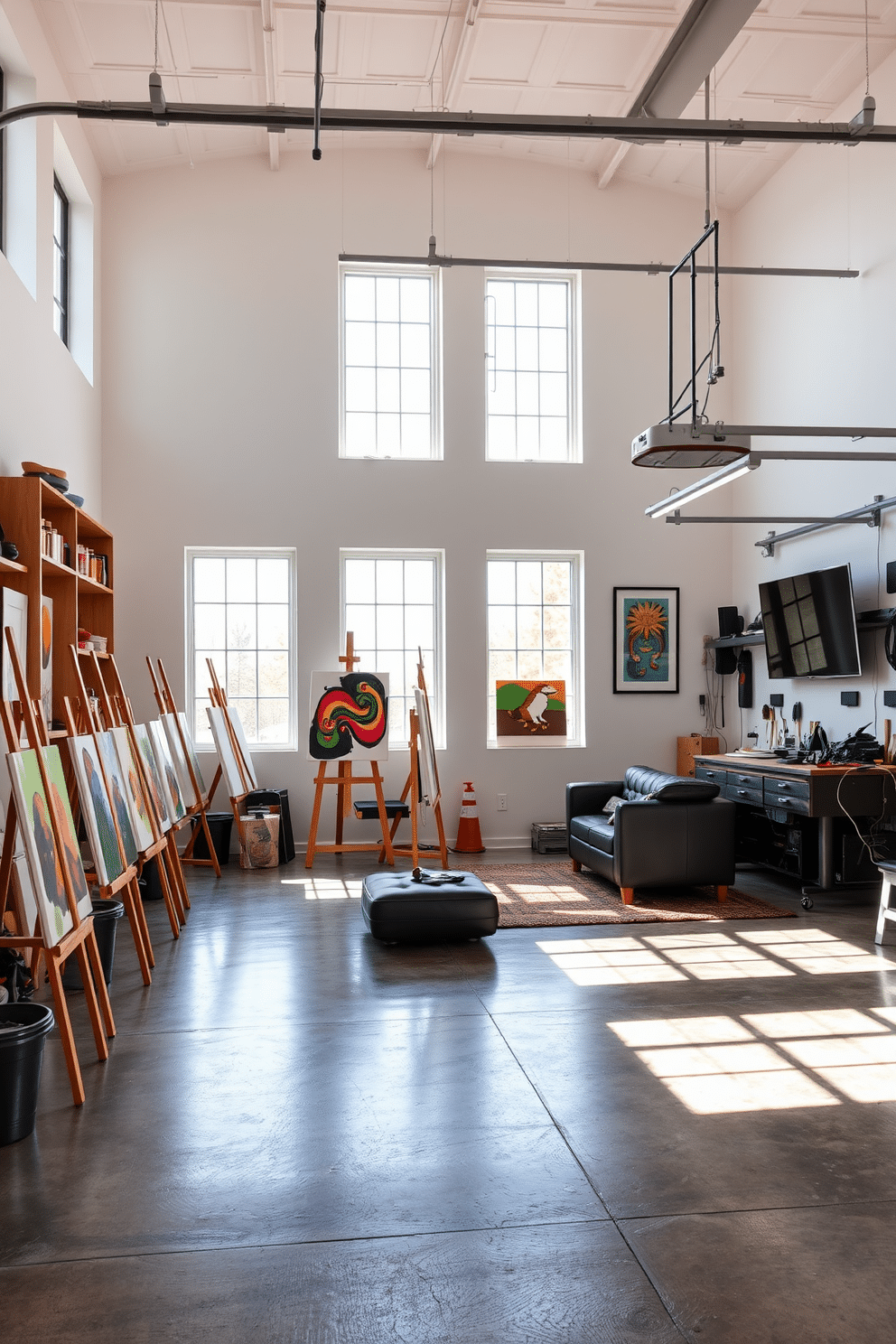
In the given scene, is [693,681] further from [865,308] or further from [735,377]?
[865,308]

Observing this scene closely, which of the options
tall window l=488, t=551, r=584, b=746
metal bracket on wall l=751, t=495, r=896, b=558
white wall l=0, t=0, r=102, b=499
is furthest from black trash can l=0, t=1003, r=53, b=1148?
tall window l=488, t=551, r=584, b=746

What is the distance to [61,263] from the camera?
806 cm

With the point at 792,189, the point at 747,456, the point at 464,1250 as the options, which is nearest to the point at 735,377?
the point at 792,189

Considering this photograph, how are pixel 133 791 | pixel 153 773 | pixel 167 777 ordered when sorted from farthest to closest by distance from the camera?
pixel 167 777
pixel 153 773
pixel 133 791

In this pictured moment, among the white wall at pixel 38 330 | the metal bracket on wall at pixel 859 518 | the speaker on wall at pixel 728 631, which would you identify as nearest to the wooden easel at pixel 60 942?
the white wall at pixel 38 330

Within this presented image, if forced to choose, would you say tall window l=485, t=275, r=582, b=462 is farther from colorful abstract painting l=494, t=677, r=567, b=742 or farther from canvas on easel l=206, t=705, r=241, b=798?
canvas on easel l=206, t=705, r=241, b=798

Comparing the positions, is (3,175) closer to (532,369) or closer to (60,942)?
(532,369)

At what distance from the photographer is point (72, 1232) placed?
2.59 metres

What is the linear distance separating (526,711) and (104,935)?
205 inches

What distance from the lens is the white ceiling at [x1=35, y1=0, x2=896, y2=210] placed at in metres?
6.77

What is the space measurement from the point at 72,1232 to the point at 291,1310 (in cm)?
68

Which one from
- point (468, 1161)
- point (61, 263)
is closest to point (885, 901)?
point (468, 1161)

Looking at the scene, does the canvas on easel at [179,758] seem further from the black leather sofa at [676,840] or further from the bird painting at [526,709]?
the black leather sofa at [676,840]

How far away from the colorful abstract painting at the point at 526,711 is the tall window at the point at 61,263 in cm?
456
